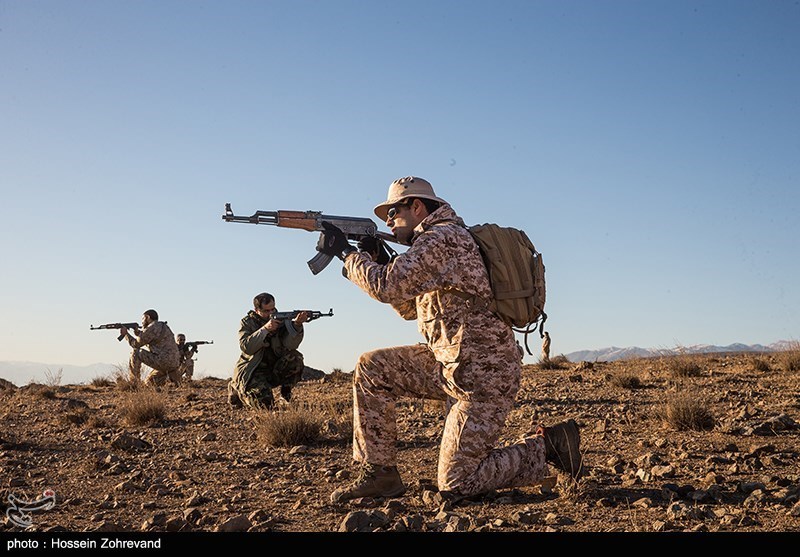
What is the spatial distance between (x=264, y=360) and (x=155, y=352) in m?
6.63

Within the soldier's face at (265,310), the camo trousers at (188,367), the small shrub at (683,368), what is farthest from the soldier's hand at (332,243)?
the camo trousers at (188,367)

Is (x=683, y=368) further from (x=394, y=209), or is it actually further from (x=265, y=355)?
(x=394, y=209)

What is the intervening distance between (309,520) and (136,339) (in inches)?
505

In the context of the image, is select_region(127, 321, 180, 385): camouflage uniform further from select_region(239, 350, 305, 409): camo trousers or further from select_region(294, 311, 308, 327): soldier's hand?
select_region(294, 311, 308, 327): soldier's hand

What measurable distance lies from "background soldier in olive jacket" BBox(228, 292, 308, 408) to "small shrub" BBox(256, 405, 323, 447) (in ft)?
7.17

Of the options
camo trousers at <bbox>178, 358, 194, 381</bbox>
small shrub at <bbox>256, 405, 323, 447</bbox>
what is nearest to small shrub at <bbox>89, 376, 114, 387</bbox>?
camo trousers at <bbox>178, 358, 194, 381</bbox>

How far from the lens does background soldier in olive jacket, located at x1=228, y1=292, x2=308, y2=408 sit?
982 cm

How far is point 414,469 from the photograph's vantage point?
243 inches

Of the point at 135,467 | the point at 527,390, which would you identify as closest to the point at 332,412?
the point at 135,467

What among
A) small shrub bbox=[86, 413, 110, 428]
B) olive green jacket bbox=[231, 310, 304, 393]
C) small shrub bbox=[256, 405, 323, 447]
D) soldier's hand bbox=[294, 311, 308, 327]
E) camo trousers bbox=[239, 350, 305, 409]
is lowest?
small shrub bbox=[256, 405, 323, 447]

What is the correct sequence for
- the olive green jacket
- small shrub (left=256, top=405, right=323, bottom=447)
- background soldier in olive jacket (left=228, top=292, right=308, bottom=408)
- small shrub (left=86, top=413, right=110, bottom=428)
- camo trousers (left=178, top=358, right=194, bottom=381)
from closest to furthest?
1. small shrub (left=256, top=405, right=323, bottom=447)
2. small shrub (left=86, top=413, right=110, bottom=428)
3. background soldier in olive jacket (left=228, top=292, right=308, bottom=408)
4. the olive green jacket
5. camo trousers (left=178, top=358, right=194, bottom=381)

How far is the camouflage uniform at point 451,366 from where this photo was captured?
15.8 feet

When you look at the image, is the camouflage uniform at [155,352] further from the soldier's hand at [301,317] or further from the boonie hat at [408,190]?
the boonie hat at [408,190]
